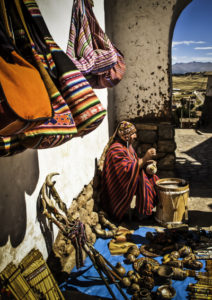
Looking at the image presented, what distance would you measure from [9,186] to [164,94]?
4.53 meters

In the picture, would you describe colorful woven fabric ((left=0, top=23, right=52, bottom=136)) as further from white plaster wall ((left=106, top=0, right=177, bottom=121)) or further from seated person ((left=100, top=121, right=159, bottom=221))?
white plaster wall ((left=106, top=0, right=177, bottom=121))

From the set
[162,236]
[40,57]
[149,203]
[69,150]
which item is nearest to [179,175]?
[149,203]

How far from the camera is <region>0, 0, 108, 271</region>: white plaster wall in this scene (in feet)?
6.14

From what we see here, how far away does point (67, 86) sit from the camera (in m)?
1.39

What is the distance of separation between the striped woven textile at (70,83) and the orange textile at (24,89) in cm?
20

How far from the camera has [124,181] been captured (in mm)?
4016

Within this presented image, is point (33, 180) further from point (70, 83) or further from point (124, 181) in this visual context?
point (124, 181)

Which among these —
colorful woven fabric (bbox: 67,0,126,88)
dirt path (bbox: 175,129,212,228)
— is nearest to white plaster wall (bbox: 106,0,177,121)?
dirt path (bbox: 175,129,212,228)

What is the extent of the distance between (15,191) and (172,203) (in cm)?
262

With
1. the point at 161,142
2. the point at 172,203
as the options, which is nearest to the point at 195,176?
the point at 161,142

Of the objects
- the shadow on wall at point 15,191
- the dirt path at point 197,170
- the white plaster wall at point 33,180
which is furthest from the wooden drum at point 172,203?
the shadow on wall at point 15,191

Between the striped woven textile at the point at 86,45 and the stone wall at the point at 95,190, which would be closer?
the striped woven textile at the point at 86,45

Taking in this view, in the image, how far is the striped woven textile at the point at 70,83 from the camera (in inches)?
54.6

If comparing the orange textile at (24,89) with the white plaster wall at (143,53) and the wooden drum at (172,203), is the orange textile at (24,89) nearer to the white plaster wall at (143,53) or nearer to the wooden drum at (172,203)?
the wooden drum at (172,203)
